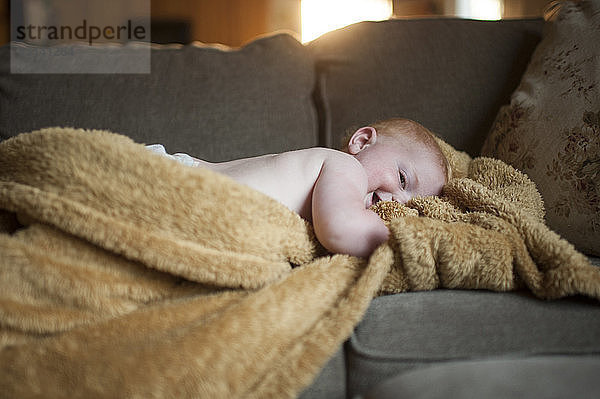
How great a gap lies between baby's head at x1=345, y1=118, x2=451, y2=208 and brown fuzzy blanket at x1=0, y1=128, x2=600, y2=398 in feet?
0.83

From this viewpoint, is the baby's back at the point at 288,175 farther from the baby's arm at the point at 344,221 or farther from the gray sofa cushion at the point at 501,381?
the gray sofa cushion at the point at 501,381

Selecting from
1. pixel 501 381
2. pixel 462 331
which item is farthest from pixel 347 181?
pixel 501 381

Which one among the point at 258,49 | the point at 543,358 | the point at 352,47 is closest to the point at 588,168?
the point at 543,358

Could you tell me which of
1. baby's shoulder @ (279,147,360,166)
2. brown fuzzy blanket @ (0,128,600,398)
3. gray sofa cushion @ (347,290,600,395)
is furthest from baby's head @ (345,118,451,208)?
gray sofa cushion @ (347,290,600,395)

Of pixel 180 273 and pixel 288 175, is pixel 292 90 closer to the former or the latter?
pixel 288 175

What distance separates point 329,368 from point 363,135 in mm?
679

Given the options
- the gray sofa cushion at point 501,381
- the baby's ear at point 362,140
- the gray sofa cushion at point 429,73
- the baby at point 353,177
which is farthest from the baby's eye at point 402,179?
the gray sofa cushion at point 501,381

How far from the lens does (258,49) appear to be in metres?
1.65

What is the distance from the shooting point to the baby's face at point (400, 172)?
1212mm

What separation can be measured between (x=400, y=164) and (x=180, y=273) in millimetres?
609

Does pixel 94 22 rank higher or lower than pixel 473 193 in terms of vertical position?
higher

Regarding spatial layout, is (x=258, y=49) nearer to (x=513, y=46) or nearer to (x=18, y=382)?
(x=513, y=46)

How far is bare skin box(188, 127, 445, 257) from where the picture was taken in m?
0.96

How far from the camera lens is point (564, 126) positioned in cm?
125
